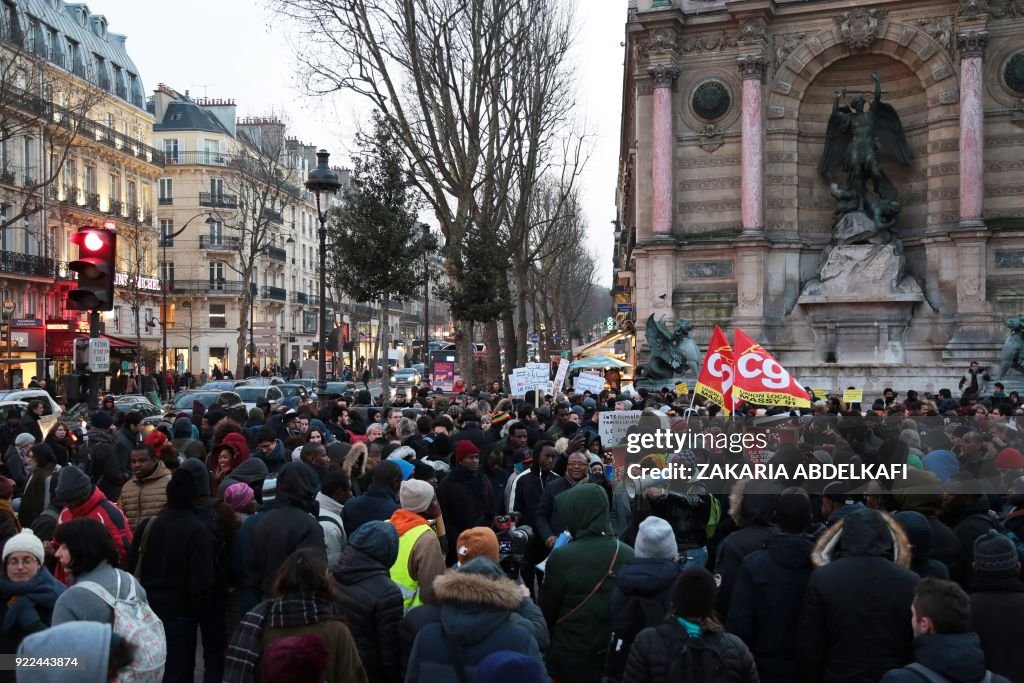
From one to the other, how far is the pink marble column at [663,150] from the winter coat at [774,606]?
2460cm

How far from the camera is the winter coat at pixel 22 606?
197 inches

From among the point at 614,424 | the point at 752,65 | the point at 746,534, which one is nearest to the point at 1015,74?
the point at 752,65

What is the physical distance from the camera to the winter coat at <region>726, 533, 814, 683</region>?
527 cm

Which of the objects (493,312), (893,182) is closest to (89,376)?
(493,312)

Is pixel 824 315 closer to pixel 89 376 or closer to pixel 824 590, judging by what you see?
pixel 89 376

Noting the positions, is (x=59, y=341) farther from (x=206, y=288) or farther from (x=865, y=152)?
(x=865, y=152)

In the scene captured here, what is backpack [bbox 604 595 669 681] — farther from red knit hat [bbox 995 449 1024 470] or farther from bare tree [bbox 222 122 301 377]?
bare tree [bbox 222 122 301 377]

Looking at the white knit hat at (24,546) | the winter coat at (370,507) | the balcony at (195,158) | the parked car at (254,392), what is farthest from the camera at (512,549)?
the balcony at (195,158)

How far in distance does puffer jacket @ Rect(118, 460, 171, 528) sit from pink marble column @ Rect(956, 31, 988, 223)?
24288 millimetres

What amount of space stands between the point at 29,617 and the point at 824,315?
2610cm

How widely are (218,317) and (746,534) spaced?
2464 inches

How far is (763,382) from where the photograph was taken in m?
11.6

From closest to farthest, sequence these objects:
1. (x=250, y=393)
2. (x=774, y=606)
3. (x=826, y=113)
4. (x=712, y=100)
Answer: (x=774, y=606), (x=250, y=393), (x=712, y=100), (x=826, y=113)

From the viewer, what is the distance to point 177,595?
243 inches
